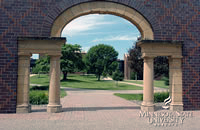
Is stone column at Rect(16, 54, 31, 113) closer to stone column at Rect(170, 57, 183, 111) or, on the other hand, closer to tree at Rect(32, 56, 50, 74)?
stone column at Rect(170, 57, 183, 111)

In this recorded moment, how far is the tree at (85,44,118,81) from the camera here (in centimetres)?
4612

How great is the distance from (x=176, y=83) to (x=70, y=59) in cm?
2714

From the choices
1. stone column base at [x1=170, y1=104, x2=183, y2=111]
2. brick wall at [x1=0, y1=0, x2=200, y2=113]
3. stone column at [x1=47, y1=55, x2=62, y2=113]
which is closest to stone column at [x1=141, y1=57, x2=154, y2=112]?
stone column base at [x1=170, y1=104, x2=183, y2=111]

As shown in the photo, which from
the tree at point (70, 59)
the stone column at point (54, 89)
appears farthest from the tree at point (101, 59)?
the stone column at point (54, 89)

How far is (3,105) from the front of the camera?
8.51 m

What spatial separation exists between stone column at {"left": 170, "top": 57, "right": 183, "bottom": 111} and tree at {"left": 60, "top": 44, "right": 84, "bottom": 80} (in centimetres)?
2531

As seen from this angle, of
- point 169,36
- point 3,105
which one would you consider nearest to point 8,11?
point 3,105

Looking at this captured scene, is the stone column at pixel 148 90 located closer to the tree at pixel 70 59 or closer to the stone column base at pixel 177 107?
the stone column base at pixel 177 107

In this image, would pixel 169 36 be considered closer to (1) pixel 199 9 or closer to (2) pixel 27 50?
(1) pixel 199 9

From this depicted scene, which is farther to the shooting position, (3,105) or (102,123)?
(3,105)

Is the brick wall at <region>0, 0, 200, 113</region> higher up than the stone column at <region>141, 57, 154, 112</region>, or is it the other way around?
the brick wall at <region>0, 0, 200, 113</region>

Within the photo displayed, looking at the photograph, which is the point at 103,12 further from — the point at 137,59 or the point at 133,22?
the point at 137,59

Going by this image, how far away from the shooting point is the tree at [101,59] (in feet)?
151

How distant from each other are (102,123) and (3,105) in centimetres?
464
